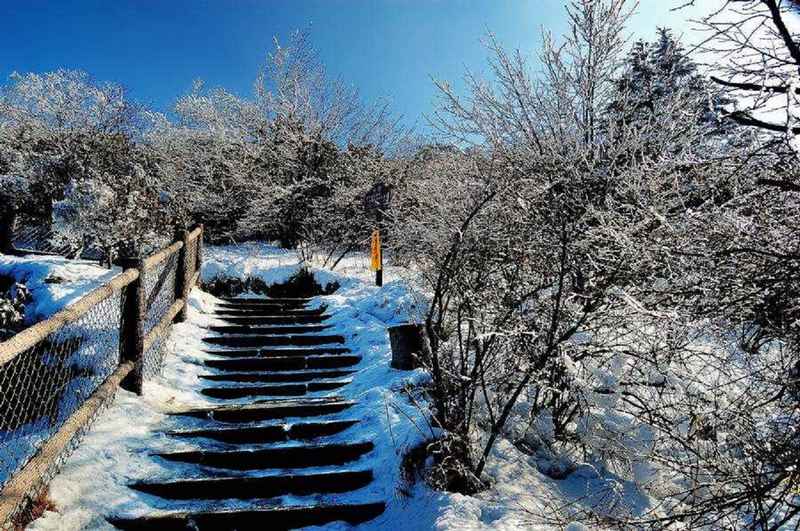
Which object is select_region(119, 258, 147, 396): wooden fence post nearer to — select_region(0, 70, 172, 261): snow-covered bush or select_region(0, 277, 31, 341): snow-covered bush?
select_region(0, 277, 31, 341): snow-covered bush

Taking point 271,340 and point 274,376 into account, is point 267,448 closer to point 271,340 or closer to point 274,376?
point 274,376

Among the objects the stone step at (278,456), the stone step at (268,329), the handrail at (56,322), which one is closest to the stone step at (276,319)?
the stone step at (268,329)

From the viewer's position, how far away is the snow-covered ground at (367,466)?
3215mm

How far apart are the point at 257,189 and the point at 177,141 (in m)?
7.73

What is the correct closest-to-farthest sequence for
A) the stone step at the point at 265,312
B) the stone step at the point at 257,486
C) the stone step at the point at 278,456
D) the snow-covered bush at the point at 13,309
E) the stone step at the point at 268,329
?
the stone step at the point at 257,486 < the stone step at the point at 278,456 < the snow-covered bush at the point at 13,309 < the stone step at the point at 268,329 < the stone step at the point at 265,312

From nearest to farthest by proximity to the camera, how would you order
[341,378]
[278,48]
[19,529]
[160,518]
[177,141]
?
[19,529], [160,518], [341,378], [278,48], [177,141]

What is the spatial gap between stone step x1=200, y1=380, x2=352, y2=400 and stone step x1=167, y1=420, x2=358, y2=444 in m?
1.15

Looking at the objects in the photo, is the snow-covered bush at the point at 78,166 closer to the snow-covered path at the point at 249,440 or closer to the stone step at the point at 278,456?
the snow-covered path at the point at 249,440

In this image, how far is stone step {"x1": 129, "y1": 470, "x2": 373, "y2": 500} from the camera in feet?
12.1

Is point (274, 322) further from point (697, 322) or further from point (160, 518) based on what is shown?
point (697, 322)

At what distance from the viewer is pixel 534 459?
4473 millimetres

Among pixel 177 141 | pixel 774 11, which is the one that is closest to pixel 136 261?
pixel 774 11

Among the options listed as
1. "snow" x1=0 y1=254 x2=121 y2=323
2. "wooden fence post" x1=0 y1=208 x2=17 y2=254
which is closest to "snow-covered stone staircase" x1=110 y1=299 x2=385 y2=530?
"snow" x1=0 y1=254 x2=121 y2=323

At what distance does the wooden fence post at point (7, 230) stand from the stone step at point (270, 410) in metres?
10.8
